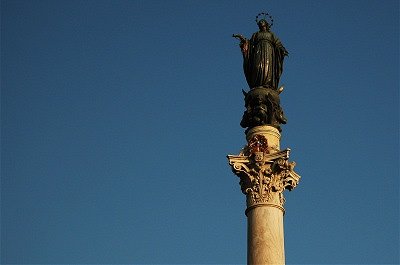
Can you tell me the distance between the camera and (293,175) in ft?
79.2

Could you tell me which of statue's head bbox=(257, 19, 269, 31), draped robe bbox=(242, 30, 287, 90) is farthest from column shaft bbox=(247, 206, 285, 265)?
statue's head bbox=(257, 19, 269, 31)

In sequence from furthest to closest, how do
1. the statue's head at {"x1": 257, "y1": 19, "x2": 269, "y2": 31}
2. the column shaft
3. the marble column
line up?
the statue's head at {"x1": 257, "y1": 19, "x2": 269, "y2": 31} → the marble column → the column shaft

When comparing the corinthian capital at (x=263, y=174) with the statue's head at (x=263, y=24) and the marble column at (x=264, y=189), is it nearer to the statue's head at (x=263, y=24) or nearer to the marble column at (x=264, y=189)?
the marble column at (x=264, y=189)

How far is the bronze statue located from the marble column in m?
0.83

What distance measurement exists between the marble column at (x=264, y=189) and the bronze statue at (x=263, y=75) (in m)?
0.83

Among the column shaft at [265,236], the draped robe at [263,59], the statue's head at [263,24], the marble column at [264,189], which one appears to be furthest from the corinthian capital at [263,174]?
the statue's head at [263,24]

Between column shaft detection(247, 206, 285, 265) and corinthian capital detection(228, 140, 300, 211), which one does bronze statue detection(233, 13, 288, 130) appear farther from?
column shaft detection(247, 206, 285, 265)

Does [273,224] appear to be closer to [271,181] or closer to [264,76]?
[271,181]

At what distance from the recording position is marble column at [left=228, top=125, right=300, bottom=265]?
2270cm

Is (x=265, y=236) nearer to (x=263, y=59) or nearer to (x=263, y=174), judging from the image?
(x=263, y=174)

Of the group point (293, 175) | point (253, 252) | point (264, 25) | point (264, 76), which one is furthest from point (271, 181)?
point (264, 25)

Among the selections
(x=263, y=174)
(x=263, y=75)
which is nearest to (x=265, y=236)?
(x=263, y=174)

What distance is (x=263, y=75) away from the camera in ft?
86.0

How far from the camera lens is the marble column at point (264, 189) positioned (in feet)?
74.5
